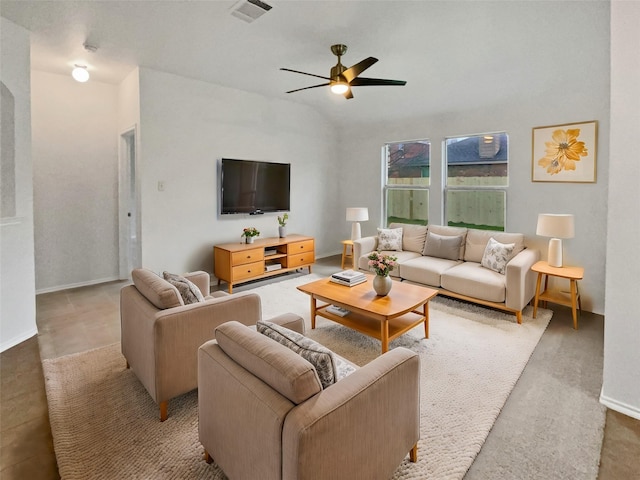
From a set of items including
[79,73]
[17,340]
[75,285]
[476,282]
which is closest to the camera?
[17,340]

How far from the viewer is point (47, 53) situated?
3863 mm

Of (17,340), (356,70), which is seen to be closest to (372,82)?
(356,70)

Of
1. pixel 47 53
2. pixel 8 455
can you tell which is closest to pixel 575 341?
pixel 8 455

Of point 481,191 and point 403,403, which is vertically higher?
point 481,191

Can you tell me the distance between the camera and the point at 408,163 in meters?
5.90

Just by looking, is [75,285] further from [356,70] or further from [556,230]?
[556,230]

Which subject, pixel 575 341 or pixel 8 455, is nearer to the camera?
pixel 8 455

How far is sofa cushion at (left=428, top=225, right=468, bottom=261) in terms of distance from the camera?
4672mm

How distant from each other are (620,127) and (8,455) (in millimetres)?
3889

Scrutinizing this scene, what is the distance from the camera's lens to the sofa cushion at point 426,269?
167 inches

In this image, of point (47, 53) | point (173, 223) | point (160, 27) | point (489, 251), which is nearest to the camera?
point (160, 27)

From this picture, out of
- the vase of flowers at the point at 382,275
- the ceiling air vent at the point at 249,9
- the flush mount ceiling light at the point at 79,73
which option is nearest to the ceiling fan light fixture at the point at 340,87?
the ceiling air vent at the point at 249,9

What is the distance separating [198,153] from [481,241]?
390cm

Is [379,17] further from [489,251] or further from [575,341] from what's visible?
[575,341]
